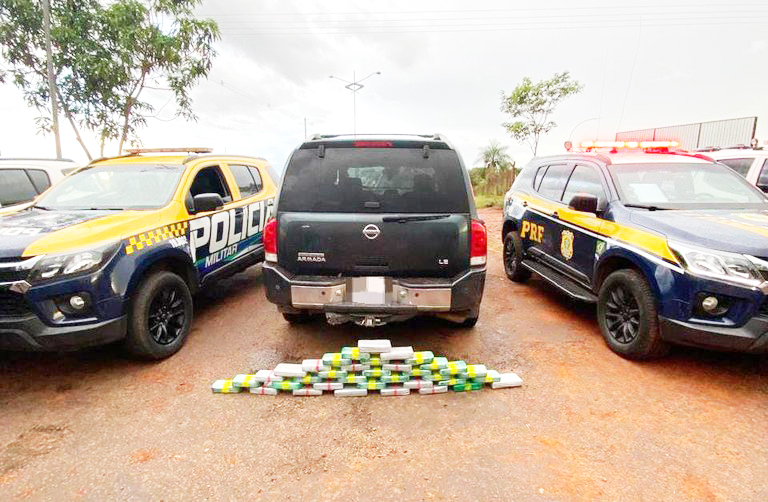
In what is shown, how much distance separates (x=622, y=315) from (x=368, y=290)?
227cm

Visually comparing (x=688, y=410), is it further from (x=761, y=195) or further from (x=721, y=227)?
(x=761, y=195)

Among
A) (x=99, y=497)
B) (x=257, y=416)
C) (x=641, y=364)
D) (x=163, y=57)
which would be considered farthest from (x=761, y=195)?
(x=163, y=57)

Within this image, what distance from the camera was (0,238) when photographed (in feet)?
9.51

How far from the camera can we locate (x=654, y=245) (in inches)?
128

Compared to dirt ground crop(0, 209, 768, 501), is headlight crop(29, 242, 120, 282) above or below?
above

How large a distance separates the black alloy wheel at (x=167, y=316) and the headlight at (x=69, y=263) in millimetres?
593

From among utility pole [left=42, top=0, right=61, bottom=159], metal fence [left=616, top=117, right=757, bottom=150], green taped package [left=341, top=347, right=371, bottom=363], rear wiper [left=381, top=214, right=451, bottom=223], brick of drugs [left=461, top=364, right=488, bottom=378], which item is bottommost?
brick of drugs [left=461, top=364, right=488, bottom=378]

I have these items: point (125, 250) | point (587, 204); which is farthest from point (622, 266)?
point (125, 250)

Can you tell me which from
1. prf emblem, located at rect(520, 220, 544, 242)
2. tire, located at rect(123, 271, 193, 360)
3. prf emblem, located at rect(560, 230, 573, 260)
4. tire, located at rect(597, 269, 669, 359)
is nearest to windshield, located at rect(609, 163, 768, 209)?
prf emblem, located at rect(560, 230, 573, 260)

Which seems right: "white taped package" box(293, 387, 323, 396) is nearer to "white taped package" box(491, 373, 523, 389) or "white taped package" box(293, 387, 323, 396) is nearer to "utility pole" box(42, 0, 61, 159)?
"white taped package" box(491, 373, 523, 389)

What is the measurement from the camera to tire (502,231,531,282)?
586 centimetres

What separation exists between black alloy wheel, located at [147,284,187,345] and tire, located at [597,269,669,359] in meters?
3.88

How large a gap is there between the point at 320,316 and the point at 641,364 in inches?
117

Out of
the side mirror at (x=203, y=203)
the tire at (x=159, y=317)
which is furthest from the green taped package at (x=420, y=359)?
the side mirror at (x=203, y=203)
